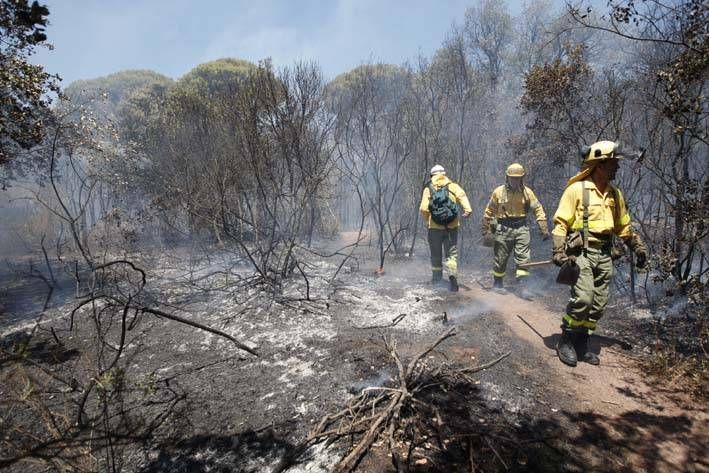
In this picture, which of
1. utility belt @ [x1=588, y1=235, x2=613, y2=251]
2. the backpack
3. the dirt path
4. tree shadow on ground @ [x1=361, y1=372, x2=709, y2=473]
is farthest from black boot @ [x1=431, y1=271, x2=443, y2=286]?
tree shadow on ground @ [x1=361, y1=372, x2=709, y2=473]

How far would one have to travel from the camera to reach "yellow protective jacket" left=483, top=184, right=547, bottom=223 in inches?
216

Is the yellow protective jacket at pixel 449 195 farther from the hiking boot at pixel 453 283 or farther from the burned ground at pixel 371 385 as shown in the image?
the burned ground at pixel 371 385

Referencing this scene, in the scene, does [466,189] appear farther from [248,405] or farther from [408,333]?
[248,405]

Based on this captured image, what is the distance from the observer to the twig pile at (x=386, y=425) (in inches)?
85.4

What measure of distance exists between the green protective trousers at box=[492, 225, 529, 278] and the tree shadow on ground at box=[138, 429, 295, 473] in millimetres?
4501

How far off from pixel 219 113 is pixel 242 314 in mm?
5165

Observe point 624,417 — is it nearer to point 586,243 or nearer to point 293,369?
point 586,243

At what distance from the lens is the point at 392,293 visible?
6.04 metres

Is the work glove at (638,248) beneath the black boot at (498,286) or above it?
above

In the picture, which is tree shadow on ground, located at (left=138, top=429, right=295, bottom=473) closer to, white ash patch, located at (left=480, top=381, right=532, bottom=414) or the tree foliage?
white ash patch, located at (left=480, top=381, right=532, bottom=414)

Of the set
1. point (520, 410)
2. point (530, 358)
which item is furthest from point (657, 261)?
point (520, 410)

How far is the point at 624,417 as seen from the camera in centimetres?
258

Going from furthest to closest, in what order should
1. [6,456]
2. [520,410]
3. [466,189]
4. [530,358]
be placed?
1. [466,189]
2. [530,358]
3. [520,410]
4. [6,456]

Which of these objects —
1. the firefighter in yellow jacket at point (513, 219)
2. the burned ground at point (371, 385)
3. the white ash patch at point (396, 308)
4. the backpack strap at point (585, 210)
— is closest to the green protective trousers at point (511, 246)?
the firefighter in yellow jacket at point (513, 219)
